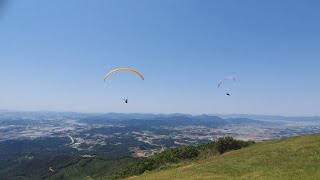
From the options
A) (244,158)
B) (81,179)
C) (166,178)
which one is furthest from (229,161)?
(81,179)

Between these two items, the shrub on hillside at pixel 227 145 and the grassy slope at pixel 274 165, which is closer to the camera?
the grassy slope at pixel 274 165

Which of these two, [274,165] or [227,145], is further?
[227,145]

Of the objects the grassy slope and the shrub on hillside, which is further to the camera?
the shrub on hillside

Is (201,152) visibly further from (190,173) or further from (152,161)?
(190,173)

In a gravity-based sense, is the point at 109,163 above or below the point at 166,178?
below

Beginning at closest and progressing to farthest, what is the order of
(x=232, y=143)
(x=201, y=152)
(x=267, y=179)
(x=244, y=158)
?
(x=267, y=179), (x=244, y=158), (x=232, y=143), (x=201, y=152)

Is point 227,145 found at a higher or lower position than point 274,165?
higher

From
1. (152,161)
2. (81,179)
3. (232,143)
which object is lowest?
(81,179)

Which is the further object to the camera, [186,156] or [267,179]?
[186,156]

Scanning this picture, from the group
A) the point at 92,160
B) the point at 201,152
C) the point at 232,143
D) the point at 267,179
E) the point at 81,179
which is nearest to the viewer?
the point at 267,179
